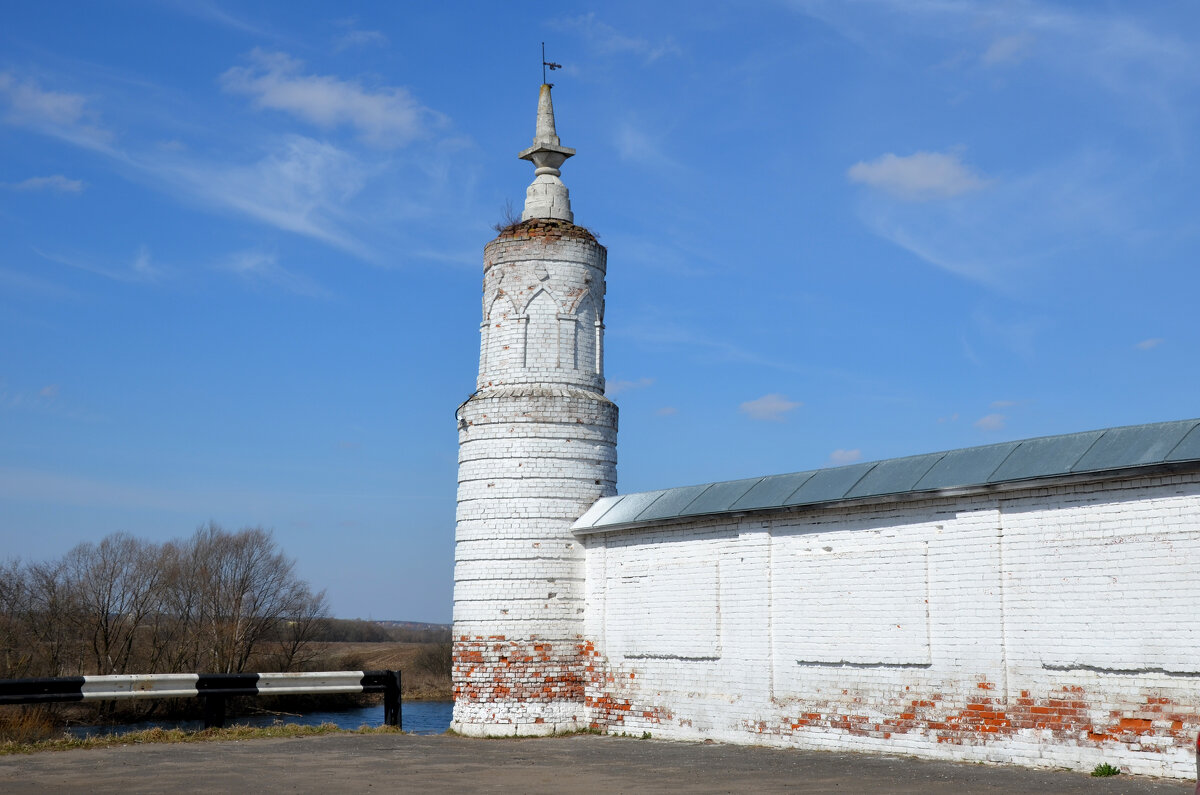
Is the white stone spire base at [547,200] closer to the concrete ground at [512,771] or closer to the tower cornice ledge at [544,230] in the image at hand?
the tower cornice ledge at [544,230]

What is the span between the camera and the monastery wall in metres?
9.69

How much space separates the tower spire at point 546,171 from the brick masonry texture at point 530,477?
0.45 meters

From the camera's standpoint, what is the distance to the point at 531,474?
16031 mm

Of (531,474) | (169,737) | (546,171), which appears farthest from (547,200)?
(169,737)

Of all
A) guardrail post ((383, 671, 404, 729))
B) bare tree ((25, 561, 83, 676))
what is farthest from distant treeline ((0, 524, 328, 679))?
guardrail post ((383, 671, 404, 729))

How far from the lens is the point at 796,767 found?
10.9m

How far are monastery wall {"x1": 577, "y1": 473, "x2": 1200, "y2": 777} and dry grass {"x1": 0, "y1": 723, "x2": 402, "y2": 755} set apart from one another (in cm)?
367

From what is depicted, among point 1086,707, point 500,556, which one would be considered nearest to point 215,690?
point 500,556

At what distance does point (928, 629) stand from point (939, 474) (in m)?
1.58

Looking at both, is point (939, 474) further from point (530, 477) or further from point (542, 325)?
point (542, 325)

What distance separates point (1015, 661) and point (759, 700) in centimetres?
344

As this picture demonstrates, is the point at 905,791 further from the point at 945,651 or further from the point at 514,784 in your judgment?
the point at 514,784

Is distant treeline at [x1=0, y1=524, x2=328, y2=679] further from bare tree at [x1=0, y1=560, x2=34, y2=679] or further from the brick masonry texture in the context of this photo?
the brick masonry texture

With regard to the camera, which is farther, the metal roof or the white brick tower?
the white brick tower
